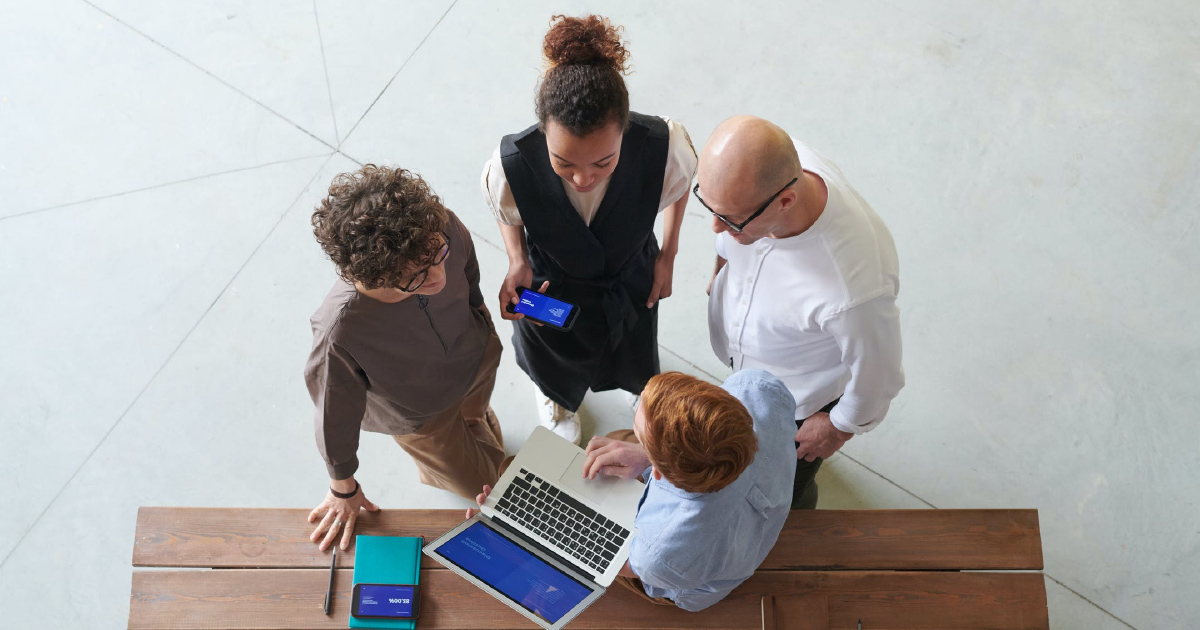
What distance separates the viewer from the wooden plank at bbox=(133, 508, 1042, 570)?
205 cm

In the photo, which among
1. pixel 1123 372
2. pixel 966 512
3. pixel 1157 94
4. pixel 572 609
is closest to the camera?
pixel 572 609

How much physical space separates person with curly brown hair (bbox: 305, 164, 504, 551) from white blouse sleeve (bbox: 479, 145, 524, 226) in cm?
11

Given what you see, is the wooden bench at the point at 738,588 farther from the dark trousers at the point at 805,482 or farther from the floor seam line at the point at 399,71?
the floor seam line at the point at 399,71

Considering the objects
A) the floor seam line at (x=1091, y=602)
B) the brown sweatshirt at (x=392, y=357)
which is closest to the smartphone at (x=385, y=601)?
the brown sweatshirt at (x=392, y=357)

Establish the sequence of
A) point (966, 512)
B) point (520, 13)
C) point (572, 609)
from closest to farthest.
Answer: point (572, 609) → point (966, 512) → point (520, 13)

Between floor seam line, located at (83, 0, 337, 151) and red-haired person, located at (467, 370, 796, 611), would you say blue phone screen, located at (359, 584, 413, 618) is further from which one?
floor seam line, located at (83, 0, 337, 151)

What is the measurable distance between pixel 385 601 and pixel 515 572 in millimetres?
349

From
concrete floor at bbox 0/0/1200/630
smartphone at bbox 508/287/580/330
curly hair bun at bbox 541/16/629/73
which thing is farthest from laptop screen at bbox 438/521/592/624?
curly hair bun at bbox 541/16/629/73

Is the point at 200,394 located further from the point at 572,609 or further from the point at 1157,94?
the point at 1157,94

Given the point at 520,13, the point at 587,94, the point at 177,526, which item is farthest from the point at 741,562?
the point at 520,13

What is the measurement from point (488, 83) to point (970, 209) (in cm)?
206

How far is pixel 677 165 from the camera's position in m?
1.98

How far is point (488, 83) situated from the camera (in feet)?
11.6

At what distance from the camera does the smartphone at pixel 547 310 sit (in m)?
2.13
